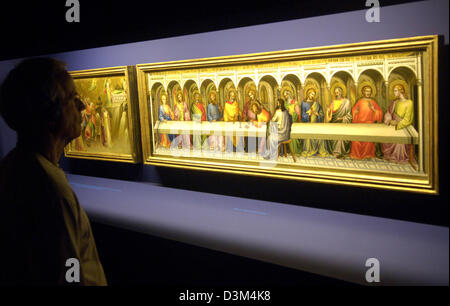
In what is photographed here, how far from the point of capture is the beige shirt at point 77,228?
1.59m

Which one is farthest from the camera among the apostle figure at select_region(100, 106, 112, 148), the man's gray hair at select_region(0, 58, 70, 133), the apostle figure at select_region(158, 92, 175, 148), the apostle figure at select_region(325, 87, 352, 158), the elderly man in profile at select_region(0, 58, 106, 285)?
the apostle figure at select_region(100, 106, 112, 148)

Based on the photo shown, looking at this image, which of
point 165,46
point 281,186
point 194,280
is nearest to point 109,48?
point 165,46

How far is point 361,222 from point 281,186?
77cm

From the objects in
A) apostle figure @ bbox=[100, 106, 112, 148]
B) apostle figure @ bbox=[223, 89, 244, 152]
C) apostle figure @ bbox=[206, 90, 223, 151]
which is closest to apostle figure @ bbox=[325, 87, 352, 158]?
apostle figure @ bbox=[223, 89, 244, 152]

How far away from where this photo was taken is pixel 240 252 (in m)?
2.64

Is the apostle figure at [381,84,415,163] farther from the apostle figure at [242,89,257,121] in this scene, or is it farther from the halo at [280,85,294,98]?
the apostle figure at [242,89,257,121]

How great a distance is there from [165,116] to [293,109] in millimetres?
1425

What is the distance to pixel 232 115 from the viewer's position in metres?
3.40

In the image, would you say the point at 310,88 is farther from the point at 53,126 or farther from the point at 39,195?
the point at 39,195

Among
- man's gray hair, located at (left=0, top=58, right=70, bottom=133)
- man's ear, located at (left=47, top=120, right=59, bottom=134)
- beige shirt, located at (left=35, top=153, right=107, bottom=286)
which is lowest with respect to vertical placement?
beige shirt, located at (left=35, top=153, right=107, bottom=286)

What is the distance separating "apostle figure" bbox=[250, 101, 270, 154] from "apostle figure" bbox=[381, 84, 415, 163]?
0.99 meters

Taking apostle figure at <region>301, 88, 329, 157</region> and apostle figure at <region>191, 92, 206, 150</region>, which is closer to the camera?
apostle figure at <region>301, 88, 329, 157</region>

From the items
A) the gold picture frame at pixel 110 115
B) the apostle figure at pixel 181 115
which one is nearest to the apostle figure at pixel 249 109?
the apostle figure at pixel 181 115

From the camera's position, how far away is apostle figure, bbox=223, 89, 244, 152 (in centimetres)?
336
